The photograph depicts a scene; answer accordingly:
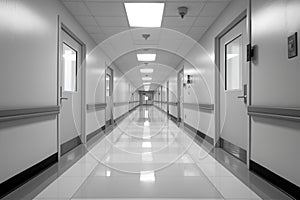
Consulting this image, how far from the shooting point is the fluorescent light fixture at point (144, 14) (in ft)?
14.3

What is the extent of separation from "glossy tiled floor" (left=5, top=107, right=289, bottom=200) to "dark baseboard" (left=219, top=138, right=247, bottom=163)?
5.1 inches

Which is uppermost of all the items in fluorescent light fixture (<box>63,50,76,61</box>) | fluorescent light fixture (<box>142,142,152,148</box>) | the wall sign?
fluorescent light fixture (<box>63,50,76,61</box>)

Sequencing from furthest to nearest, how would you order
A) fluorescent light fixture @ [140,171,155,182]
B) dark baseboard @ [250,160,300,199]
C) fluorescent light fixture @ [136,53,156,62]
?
fluorescent light fixture @ [136,53,156,62] < fluorescent light fixture @ [140,171,155,182] < dark baseboard @ [250,160,300,199]

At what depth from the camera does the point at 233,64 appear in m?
4.54

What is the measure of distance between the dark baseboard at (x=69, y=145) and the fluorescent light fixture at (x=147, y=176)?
193cm

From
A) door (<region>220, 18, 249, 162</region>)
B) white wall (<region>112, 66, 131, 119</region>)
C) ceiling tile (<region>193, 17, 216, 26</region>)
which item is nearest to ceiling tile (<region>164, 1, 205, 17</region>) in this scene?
ceiling tile (<region>193, 17, 216, 26</region>)

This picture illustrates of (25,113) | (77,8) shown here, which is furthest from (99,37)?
(25,113)

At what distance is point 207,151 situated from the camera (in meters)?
4.70

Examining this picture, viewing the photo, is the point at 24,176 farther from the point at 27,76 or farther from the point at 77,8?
the point at 77,8

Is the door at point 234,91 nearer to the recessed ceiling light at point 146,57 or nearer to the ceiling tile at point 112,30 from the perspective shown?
the ceiling tile at point 112,30

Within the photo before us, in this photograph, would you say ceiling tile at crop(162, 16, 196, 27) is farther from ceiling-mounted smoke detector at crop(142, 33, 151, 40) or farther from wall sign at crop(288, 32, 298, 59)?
wall sign at crop(288, 32, 298, 59)

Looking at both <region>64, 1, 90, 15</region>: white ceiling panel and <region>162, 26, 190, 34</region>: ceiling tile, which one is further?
<region>162, 26, 190, 34</region>: ceiling tile

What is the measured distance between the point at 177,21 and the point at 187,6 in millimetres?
859

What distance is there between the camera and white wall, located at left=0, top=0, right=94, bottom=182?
Result: 8.21 feet
